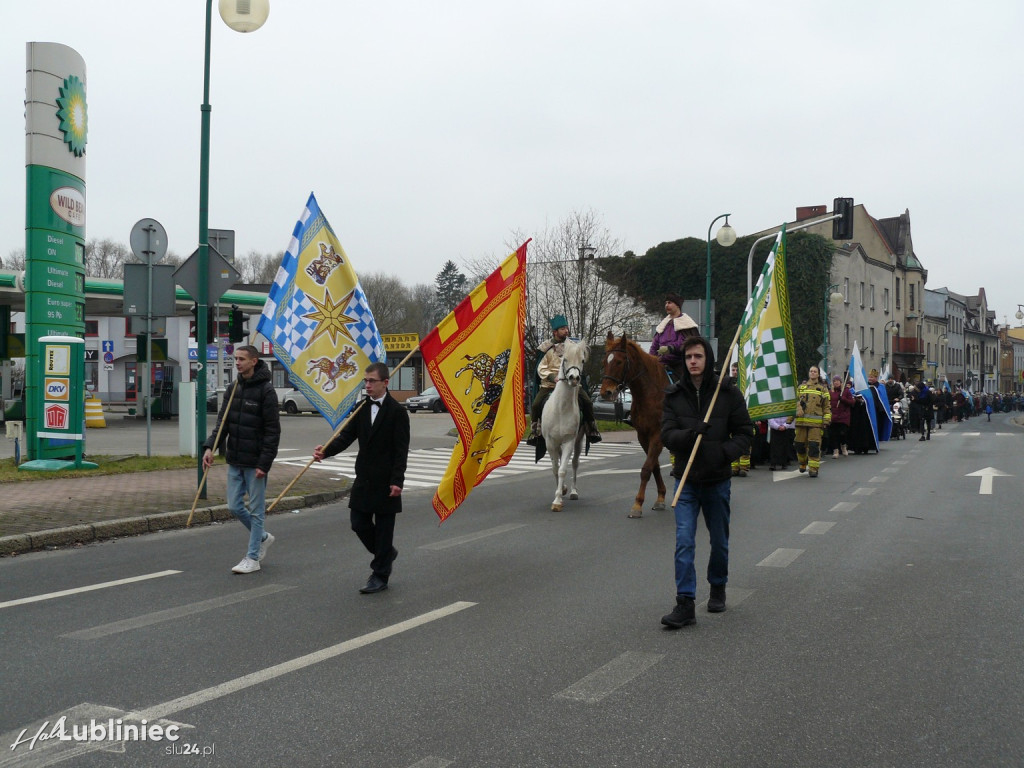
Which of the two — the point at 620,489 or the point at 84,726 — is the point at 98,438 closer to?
the point at 620,489

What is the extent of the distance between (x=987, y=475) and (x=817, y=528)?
8163 millimetres

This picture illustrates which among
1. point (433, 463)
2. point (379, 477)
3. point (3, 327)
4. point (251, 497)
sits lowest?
point (433, 463)

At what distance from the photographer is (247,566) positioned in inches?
318

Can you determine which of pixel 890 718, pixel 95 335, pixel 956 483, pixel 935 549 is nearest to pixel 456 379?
pixel 935 549

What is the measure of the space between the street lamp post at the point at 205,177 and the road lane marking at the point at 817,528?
762 cm

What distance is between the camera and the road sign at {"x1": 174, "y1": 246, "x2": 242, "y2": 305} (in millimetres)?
13914

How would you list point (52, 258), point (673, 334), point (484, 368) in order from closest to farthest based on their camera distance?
point (484, 368), point (673, 334), point (52, 258)

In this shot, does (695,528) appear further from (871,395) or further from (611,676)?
(871,395)

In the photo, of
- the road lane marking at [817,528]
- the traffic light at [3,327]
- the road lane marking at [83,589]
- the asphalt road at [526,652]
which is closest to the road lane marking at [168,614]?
the asphalt road at [526,652]

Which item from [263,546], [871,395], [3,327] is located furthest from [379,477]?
[3,327]

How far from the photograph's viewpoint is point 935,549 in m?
9.04

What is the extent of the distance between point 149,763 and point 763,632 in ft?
12.2

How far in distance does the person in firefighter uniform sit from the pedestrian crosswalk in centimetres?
437

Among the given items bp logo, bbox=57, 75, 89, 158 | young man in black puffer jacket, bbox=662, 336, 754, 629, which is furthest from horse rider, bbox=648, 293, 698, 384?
bp logo, bbox=57, 75, 89, 158
